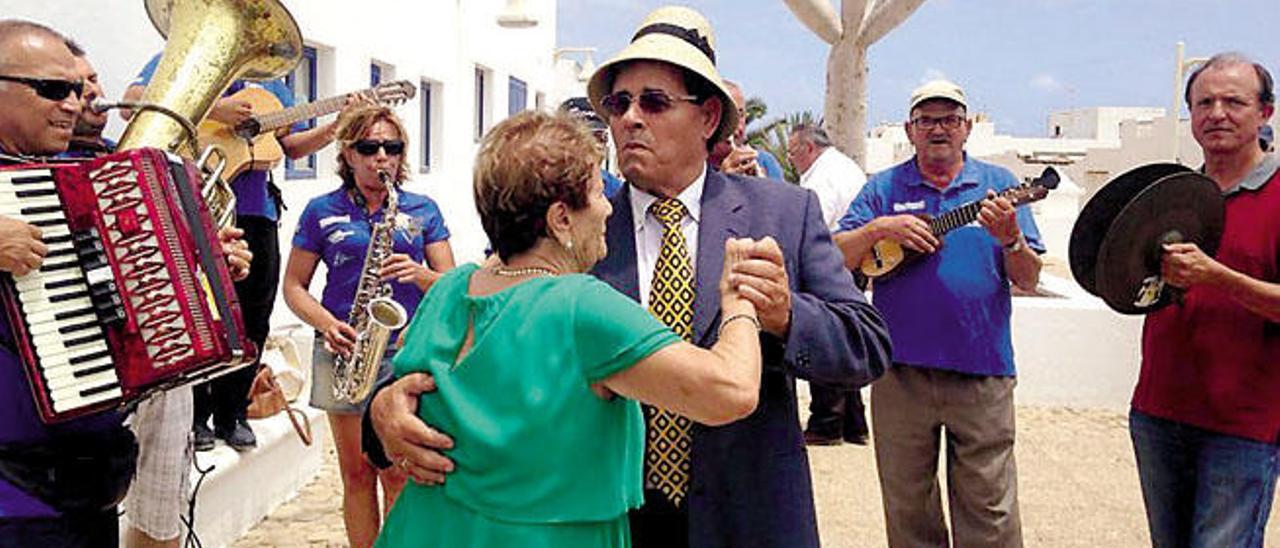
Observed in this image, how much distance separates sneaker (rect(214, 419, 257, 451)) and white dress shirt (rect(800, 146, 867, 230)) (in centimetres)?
380

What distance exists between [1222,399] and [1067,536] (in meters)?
2.56

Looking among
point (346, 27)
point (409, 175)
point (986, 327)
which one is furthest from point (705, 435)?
point (346, 27)

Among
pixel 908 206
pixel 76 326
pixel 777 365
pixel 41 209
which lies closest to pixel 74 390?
pixel 76 326

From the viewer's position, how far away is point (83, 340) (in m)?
2.20

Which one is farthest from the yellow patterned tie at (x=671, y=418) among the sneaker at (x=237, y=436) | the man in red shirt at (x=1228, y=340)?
the sneaker at (x=237, y=436)

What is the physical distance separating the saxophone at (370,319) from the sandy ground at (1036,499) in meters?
1.53

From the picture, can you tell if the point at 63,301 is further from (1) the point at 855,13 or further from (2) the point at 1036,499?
(1) the point at 855,13

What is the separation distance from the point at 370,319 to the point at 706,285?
111 centimetres

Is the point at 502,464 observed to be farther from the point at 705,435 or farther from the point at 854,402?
the point at 854,402

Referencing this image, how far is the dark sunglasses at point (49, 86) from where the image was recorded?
7.90 feet

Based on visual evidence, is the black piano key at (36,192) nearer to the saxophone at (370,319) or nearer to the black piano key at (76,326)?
the black piano key at (76,326)

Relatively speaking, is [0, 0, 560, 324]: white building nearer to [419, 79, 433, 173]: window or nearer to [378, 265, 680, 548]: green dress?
[419, 79, 433, 173]: window

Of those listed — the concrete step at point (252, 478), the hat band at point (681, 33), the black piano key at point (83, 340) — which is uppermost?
the hat band at point (681, 33)

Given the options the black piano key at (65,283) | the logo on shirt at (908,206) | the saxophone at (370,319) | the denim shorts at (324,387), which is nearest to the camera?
the black piano key at (65,283)
